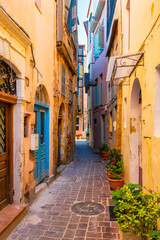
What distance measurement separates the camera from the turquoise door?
5809 mm

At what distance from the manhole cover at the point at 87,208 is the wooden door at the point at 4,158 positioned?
1.62 meters

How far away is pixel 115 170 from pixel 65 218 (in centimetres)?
267

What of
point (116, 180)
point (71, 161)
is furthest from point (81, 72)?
point (116, 180)

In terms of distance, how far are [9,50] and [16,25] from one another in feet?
1.72

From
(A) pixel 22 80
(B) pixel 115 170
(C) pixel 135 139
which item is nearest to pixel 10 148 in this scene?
(A) pixel 22 80

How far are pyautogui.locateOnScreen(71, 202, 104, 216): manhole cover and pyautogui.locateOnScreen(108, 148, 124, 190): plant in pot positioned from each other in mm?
1203

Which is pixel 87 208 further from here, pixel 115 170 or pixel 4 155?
pixel 4 155

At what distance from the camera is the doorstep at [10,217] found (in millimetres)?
3322

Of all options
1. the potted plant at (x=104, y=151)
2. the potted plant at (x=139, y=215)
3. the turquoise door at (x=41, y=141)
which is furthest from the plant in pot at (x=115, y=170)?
the potted plant at (x=104, y=151)

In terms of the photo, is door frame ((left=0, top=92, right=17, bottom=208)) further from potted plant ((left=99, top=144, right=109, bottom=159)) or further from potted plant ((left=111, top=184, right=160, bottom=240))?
potted plant ((left=99, top=144, right=109, bottom=159))

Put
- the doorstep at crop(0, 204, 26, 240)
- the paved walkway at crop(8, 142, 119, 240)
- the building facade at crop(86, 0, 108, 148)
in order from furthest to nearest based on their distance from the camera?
the building facade at crop(86, 0, 108, 148)
the paved walkway at crop(8, 142, 119, 240)
the doorstep at crop(0, 204, 26, 240)

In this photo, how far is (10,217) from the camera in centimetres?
361

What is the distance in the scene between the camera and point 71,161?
11.1 meters

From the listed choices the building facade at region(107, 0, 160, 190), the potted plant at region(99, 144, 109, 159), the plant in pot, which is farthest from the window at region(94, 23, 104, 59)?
the plant in pot
